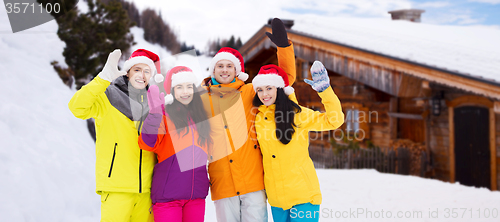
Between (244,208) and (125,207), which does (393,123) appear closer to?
(244,208)

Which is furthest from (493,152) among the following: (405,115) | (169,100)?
(169,100)

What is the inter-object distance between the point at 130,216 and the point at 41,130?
2988 millimetres

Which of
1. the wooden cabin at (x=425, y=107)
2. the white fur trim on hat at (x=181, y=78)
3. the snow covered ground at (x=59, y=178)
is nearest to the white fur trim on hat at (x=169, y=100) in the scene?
the white fur trim on hat at (x=181, y=78)

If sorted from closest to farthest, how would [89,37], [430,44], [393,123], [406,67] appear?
[406,67], [430,44], [393,123], [89,37]

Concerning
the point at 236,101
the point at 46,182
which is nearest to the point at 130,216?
the point at 236,101

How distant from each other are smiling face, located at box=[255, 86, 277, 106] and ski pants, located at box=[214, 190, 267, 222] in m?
0.78

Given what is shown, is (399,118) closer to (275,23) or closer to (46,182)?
(275,23)

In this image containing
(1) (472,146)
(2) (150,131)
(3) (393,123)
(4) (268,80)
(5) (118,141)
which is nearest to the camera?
(2) (150,131)

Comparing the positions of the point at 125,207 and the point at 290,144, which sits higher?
the point at 290,144

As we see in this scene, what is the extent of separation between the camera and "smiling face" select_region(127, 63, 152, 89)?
2.66 m

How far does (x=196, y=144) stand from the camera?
2576 mm

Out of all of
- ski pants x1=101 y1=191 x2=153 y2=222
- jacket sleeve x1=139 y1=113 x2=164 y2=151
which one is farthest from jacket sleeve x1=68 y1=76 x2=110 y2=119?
ski pants x1=101 y1=191 x2=153 y2=222

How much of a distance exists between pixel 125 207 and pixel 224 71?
1415mm

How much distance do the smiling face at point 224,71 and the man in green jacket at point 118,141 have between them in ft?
2.22
